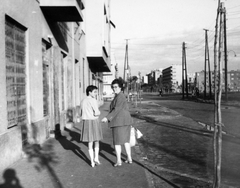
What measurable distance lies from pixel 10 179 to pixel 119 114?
7.63ft

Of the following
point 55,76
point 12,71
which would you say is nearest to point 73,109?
point 55,76

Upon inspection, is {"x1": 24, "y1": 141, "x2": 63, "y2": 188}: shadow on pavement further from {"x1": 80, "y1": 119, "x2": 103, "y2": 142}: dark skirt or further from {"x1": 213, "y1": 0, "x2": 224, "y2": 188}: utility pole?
{"x1": 213, "y1": 0, "x2": 224, "y2": 188}: utility pole

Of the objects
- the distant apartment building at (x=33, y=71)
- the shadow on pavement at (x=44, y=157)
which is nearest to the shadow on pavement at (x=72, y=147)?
the shadow on pavement at (x=44, y=157)

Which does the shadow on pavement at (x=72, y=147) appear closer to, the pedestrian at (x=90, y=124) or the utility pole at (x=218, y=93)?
the pedestrian at (x=90, y=124)

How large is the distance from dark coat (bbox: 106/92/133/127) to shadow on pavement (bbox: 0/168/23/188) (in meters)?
2.02

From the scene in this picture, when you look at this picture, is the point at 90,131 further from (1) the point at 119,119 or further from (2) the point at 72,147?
(2) the point at 72,147

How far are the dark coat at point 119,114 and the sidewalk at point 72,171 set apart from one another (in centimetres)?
91

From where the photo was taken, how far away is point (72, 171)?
574cm

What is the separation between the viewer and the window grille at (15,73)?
6.62 m

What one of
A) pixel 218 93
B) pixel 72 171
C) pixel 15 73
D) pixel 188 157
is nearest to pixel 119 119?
pixel 72 171

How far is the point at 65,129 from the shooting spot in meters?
12.2

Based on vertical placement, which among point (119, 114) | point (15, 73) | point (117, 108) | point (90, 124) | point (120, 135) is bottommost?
point (120, 135)

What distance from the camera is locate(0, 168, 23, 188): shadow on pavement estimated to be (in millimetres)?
4883

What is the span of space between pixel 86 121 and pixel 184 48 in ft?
161
